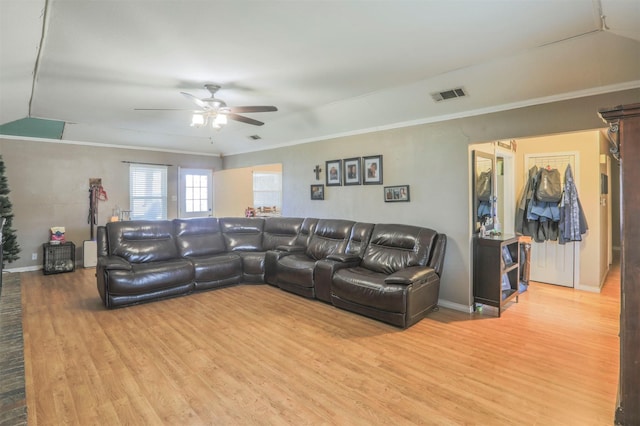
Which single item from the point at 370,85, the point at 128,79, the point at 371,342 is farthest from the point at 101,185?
the point at 371,342

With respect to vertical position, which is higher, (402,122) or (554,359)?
(402,122)

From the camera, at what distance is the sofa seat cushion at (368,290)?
3395 mm

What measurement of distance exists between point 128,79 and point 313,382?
11.5 ft

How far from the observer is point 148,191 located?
7242 millimetres

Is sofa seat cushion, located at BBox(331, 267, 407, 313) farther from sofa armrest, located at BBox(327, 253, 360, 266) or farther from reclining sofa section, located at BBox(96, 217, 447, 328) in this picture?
sofa armrest, located at BBox(327, 253, 360, 266)

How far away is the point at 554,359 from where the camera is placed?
9.17ft

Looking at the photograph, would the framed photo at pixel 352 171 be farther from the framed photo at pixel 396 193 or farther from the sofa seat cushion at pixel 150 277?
the sofa seat cushion at pixel 150 277

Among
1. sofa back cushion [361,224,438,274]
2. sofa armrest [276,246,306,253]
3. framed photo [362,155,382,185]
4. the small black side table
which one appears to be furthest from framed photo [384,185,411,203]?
the small black side table

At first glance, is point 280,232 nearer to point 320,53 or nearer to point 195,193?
point 195,193

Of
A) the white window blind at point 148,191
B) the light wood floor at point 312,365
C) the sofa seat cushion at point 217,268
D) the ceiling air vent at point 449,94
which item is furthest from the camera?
the white window blind at point 148,191

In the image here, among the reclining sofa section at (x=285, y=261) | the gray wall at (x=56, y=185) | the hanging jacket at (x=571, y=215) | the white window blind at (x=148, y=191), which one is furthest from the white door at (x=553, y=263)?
the gray wall at (x=56, y=185)

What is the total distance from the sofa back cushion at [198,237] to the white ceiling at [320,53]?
1.91 m

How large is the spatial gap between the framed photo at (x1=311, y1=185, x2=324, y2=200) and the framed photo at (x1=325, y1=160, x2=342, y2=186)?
199 millimetres

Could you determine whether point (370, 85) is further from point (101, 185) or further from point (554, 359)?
point (101, 185)
